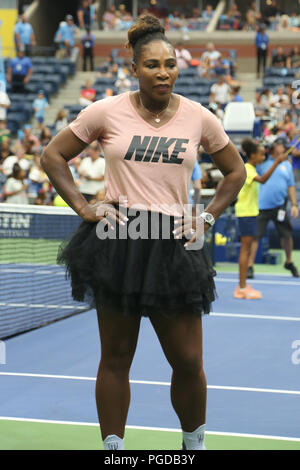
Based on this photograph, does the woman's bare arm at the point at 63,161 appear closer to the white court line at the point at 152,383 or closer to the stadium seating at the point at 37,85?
the white court line at the point at 152,383

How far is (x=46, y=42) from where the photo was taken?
108ft

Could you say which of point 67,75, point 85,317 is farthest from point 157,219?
point 67,75

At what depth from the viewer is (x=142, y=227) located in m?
3.72

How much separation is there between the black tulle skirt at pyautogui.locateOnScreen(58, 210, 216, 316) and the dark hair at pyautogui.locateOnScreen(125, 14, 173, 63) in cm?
72

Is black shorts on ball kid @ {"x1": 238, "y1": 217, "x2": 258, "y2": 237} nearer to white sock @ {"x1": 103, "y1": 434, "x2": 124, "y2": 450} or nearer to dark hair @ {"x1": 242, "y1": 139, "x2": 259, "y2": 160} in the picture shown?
dark hair @ {"x1": 242, "y1": 139, "x2": 259, "y2": 160}

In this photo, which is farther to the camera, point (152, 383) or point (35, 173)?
point (35, 173)

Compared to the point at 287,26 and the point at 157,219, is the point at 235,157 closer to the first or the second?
the point at 157,219

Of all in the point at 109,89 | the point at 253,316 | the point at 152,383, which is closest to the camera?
the point at 152,383

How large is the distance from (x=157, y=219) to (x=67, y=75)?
2482cm

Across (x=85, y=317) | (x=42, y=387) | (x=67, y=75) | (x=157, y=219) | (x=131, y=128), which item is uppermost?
(x=131, y=128)

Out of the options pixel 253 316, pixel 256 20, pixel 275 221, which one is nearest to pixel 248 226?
pixel 253 316

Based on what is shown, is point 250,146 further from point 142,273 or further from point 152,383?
point 142,273

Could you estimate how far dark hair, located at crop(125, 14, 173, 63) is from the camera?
12.3ft

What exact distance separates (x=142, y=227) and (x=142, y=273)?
0.19 meters
